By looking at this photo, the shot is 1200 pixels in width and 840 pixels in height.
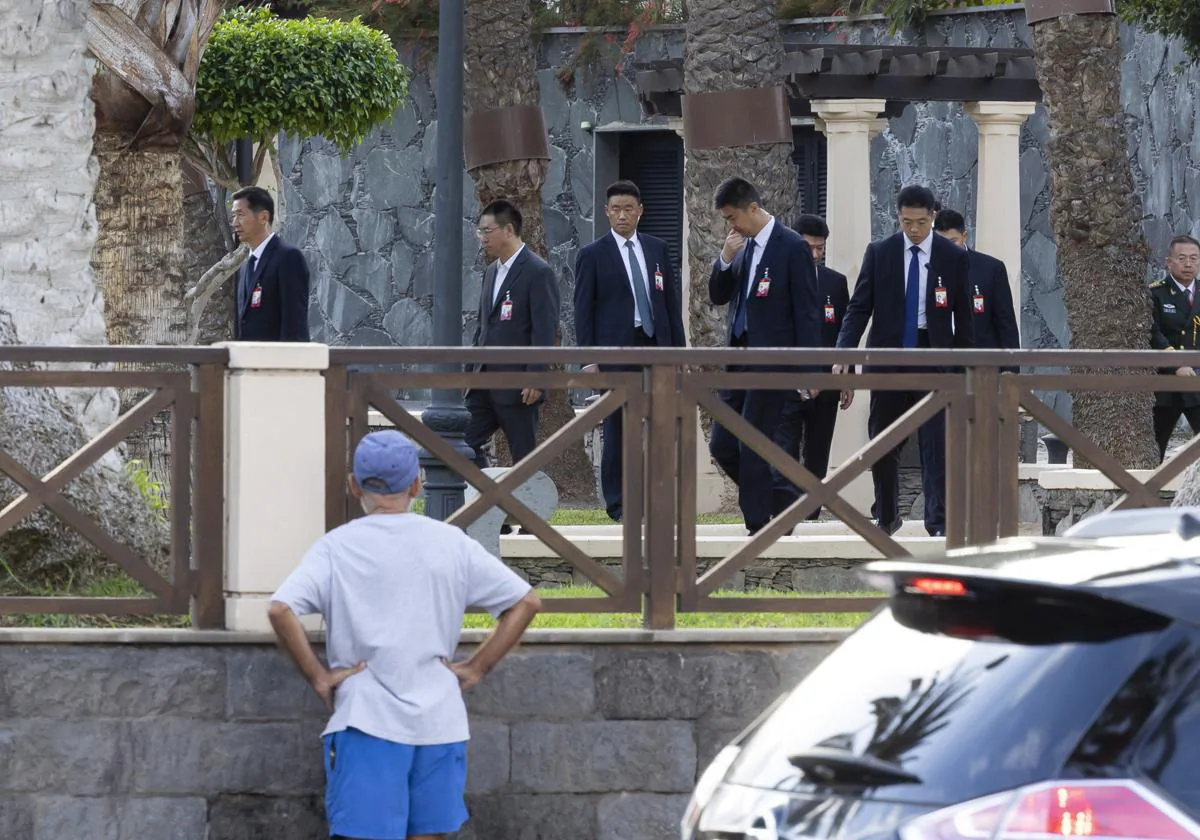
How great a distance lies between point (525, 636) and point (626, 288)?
14.4 feet

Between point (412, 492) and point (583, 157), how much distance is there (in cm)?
2025

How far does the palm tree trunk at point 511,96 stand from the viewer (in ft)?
52.2

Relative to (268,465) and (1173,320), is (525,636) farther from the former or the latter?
(1173,320)

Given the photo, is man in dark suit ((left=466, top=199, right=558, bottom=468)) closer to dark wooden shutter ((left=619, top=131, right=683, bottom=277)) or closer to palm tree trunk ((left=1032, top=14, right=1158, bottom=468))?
palm tree trunk ((left=1032, top=14, right=1158, bottom=468))

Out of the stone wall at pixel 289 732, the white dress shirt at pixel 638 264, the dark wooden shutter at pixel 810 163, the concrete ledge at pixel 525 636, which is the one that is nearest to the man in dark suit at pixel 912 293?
the white dress shirt at pixel 638 264

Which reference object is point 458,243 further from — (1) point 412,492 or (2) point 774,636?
(1) point 412,492

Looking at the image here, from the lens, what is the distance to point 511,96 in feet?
52.5

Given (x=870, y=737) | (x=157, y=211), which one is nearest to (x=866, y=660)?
(x=870, y=737)

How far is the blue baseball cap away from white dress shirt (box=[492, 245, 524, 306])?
5.13 m

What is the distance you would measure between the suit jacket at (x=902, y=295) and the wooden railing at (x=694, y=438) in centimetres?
293

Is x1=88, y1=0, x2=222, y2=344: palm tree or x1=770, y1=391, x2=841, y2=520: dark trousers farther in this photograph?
x1=770, y1=391, x2=841, y2=520: dark trousers

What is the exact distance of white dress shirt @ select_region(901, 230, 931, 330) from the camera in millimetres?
10531

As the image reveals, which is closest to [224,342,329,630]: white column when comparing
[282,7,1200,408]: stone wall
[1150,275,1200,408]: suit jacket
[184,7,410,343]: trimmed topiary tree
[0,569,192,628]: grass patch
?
[0,569,192,628]: grass patch

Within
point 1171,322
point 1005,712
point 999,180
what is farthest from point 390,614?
point 999,180
